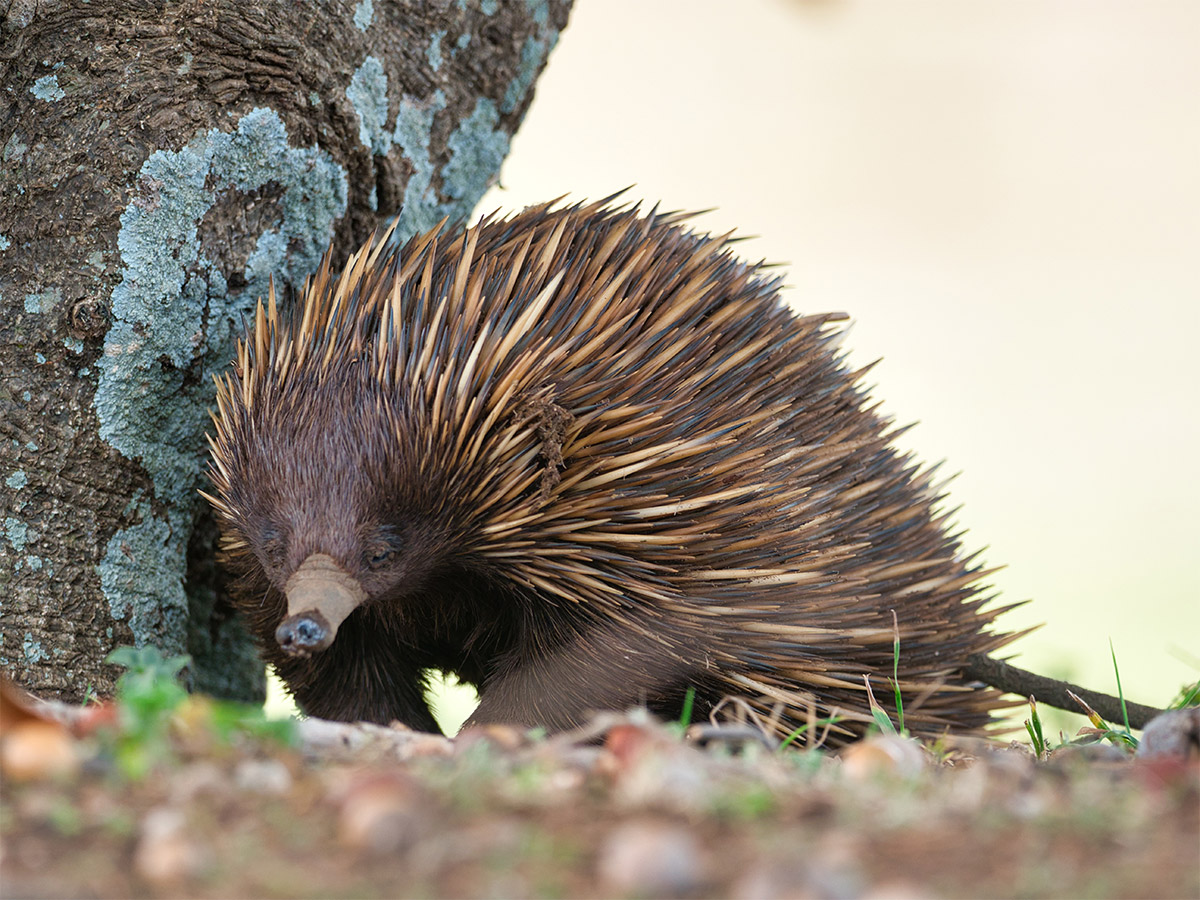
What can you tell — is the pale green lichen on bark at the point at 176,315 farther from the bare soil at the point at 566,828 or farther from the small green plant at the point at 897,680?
the small green plant at the point at 897,680

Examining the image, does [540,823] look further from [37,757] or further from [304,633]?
[304,633]

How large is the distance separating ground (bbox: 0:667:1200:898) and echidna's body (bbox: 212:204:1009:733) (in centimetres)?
76

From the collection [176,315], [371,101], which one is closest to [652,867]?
[176,315]

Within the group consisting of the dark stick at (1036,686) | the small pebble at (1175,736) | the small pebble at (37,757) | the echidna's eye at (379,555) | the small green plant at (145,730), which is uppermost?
the dark stick at (1036,686)

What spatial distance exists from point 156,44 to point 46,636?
1.52 m

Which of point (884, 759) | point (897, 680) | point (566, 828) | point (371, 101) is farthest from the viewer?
point (371, 101)

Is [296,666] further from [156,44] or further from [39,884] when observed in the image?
[39,884]

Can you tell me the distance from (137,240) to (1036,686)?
2.74 metres

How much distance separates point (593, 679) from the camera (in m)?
2.87

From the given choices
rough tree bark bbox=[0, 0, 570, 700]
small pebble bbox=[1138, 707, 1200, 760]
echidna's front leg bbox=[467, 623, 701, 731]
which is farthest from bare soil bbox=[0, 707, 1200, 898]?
rough tree bark bbox=[0, 0, 570, 700]

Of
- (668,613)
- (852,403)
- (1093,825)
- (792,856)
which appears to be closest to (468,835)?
(792,856)

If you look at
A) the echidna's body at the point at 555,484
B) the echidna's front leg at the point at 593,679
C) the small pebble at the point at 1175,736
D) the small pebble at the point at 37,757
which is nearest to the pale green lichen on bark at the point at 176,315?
the echidna's body at the point at 555,484

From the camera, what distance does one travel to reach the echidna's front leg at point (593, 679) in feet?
9.29

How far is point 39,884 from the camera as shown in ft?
4.25
